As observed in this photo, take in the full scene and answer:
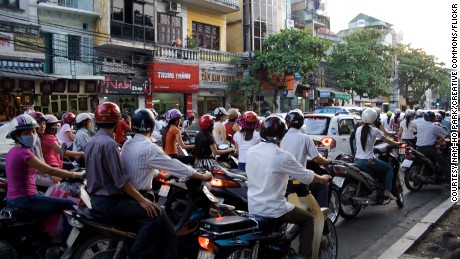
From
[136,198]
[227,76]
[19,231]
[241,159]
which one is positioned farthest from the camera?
[227,76]

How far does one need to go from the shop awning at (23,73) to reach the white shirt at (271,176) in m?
13.7

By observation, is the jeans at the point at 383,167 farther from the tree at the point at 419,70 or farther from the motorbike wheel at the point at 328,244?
the tree at the point at 419,70

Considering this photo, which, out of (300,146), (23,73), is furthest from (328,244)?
(23,73)

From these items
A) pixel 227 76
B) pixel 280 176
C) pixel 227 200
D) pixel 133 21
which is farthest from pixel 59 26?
pixel 280 176

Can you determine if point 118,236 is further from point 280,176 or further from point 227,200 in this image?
point 227,200

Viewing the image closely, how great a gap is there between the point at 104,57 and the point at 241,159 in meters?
14.1

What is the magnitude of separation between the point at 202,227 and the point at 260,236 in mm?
555

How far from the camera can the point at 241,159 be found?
22.0ft

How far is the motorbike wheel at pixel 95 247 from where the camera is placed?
11.4 ft

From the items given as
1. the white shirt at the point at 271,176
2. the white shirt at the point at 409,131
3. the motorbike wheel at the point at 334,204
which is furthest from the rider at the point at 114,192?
the white shirt at the point at 409,131

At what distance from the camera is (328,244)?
13.9 feet

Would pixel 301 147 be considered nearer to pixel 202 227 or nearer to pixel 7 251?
pixel 202 227

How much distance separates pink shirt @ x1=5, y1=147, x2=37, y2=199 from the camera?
400cm

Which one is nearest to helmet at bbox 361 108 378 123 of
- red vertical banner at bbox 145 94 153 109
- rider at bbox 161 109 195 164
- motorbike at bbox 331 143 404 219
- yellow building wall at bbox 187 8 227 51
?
motorbike at bbox 331 143 404 219
